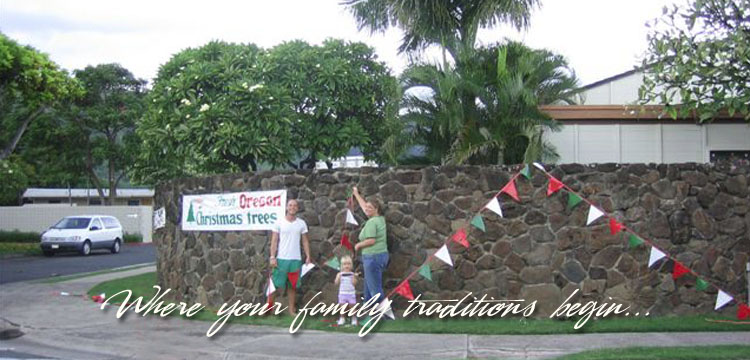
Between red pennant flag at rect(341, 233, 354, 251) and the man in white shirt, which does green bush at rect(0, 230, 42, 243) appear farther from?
red pennant flag at rect(341, 233, 354, 251)

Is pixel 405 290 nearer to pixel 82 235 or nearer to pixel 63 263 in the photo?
pixel 63 263

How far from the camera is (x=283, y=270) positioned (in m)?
11.6

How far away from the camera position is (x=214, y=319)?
1209 centimetres

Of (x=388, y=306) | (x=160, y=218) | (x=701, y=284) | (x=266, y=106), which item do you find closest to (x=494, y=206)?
(x=388, y=306)

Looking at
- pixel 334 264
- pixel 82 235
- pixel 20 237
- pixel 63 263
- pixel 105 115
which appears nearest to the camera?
pixel 334 264

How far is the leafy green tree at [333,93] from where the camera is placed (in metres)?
16.5

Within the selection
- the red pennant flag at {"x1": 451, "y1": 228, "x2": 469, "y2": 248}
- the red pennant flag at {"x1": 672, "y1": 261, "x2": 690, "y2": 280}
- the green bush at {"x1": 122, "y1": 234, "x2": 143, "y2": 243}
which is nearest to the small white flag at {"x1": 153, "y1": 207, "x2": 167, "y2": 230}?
the red pennant flag at {"x1": 451, "y1": 228, "x2": 469, "y2": 248}

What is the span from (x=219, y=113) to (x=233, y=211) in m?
2.98

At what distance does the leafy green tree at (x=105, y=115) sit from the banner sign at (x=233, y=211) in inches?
1042

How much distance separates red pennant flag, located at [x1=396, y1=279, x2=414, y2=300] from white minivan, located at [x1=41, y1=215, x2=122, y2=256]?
2184 cm

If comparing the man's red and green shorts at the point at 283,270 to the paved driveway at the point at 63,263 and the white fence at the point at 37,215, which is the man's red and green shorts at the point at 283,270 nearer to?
the paved driveway at the point at 63,263

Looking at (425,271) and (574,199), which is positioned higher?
(574,199)

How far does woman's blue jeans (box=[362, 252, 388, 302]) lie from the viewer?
36.4 feet

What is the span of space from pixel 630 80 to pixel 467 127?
5648mm
